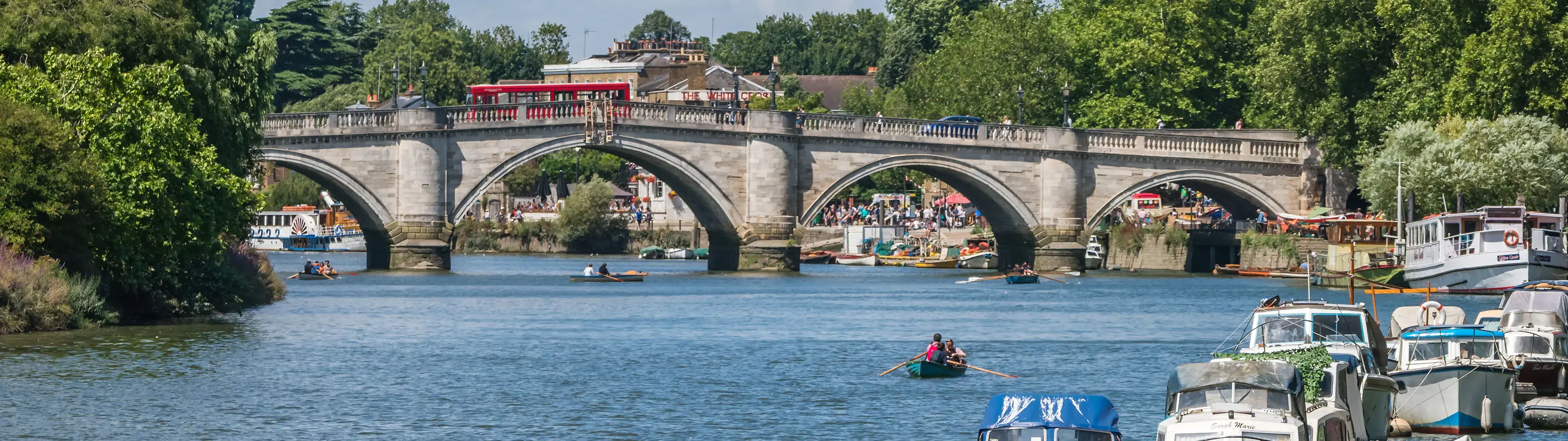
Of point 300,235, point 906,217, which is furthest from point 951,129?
point 300,235

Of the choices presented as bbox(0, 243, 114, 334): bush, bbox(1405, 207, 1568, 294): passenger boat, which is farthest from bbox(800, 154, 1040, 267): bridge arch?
bbox(0, 243, 114, 334): bush

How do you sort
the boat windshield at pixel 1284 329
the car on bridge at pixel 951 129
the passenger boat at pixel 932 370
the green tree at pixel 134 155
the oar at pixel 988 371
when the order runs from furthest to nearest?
1. the car on bridge at pixel 951 129
2. the green tree at pixel 134 155
3. the oar at pixel 988 371
4. the passenger boat at pixel 932 370
5. the boat windshield at pixel 1284 329

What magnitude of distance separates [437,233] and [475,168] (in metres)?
2.53

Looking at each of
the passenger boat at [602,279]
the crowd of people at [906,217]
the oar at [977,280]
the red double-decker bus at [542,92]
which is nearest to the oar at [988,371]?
the passenger boat at [602,279]

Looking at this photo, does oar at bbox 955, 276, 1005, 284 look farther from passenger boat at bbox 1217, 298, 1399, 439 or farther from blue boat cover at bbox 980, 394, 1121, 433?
blue boat cover at bbox 980, 394, 1121, 433

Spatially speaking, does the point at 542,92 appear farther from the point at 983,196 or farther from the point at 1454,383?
the point at 1454,383

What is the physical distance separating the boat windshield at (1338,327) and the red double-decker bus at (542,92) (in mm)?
71797

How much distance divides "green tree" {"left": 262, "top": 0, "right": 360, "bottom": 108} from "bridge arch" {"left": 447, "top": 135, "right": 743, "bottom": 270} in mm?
44148

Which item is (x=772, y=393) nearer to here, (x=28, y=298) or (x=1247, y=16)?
(x=28, y=298)

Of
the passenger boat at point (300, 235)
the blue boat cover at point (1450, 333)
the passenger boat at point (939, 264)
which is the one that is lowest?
the blue boat cover at point (1450, 333)

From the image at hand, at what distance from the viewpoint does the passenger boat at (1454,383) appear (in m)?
27.8

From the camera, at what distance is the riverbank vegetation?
3856cm

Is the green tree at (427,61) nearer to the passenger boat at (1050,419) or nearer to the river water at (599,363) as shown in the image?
the river water at (599,363)

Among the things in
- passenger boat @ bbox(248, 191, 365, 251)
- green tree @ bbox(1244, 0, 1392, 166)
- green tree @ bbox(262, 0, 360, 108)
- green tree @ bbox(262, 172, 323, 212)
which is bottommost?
passenger boat @ bbox(248, 191, 365, 251)
